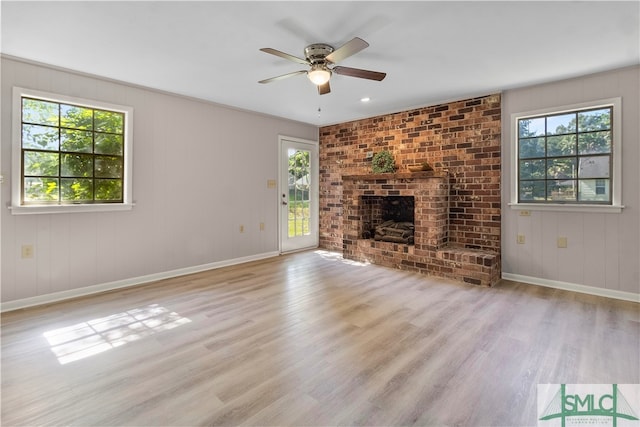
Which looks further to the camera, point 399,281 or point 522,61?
point 399,281

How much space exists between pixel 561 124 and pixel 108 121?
5268mm

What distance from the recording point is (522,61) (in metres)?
3.18

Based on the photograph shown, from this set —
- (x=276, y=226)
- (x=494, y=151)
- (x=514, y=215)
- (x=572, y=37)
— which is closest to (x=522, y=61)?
(x=572, y=37)

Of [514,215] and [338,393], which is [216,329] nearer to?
[338,393]

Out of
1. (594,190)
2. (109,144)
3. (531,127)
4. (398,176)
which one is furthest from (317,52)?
(594,190)

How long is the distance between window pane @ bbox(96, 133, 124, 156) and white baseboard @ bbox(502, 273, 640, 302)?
502 centimetres

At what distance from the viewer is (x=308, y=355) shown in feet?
7.31

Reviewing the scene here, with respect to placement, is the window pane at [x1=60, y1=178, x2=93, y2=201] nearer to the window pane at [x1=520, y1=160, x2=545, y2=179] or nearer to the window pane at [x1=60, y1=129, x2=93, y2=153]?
the window pane at [x1=60, y1=129, x2=93, y2=153]

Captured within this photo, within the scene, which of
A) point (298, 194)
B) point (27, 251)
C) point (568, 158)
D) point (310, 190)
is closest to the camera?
point (27, 251)

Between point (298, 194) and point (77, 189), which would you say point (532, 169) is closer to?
point (298, 194)

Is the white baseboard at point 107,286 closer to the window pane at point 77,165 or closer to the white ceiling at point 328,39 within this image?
the window pane at point 77,165

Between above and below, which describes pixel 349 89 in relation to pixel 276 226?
above

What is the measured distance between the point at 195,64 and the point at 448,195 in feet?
11.8

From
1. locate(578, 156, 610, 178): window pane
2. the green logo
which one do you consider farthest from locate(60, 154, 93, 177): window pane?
locate(578, 156, 610, 178): window pane
